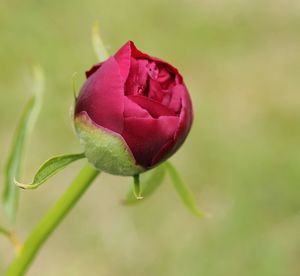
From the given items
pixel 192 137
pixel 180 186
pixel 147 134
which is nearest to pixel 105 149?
pixel 147 134

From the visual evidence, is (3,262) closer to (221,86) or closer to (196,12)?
(221,86)

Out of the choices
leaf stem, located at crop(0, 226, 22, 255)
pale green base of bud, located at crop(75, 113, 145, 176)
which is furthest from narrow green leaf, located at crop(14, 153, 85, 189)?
leaf stem, located at crop(0, 226, 22, 255)

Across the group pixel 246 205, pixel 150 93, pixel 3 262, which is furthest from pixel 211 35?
pixel 150 93

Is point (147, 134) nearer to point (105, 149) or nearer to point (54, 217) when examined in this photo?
point (105, 149)

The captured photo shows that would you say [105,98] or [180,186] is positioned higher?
[105,98]

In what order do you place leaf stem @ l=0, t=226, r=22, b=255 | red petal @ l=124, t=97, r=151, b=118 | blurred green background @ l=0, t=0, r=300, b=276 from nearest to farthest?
red petal @ l=124, t=97, r=151, b=118, leaf stem @ l=0, t=226, r=22, b=255, blurred green background @ l=0, t=0, r=300, b=276

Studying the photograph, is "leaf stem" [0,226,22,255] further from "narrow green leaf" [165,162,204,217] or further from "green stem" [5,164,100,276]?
"narrow green leaf" [165,162,204,217]

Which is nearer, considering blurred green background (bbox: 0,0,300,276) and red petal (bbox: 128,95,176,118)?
red petal (bbox: 128,95,176,118)
